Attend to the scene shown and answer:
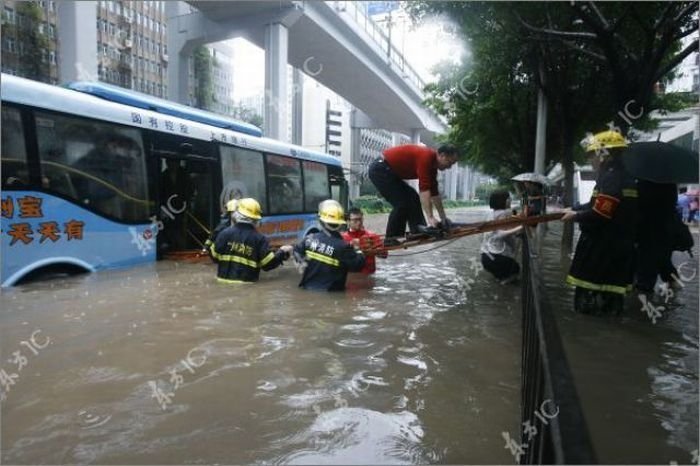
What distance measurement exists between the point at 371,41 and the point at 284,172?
51.0 ft

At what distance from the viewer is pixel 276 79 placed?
72.8 feet

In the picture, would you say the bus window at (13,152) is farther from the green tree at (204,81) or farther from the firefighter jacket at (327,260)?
the green tree at (204,81)

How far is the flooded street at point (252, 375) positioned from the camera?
290 cm

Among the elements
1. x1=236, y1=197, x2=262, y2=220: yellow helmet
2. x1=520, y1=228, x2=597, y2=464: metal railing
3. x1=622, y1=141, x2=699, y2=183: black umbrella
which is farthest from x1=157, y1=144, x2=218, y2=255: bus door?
x1=520, y1=228, x2=597, y2=464: metal railing

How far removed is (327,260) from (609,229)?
313cm

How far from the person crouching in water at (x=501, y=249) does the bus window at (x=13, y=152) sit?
5758mm

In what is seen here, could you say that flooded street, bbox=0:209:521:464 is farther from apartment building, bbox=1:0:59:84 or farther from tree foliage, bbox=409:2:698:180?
apartment building, bbox=1:0:59:84

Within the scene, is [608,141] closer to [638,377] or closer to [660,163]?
[660,163]

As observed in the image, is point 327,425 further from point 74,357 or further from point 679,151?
point 679,151

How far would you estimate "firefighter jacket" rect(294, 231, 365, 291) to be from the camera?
657 cm

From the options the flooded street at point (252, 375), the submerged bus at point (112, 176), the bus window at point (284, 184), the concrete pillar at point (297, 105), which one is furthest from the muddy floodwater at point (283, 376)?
the concrete pillar at point (297, 105)

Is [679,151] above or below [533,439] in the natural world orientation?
above

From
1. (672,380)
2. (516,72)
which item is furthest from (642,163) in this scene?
(516,72)

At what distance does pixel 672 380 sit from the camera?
162 inches
